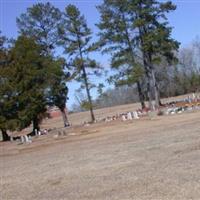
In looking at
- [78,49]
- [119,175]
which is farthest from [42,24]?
[119,175]

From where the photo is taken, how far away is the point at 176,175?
33.6 feet

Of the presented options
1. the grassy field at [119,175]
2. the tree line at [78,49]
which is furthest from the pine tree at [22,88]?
the grassy field at [119,175]

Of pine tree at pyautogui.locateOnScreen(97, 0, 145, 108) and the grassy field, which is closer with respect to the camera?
the grassy field

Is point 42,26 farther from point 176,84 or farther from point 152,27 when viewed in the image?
point 176,84

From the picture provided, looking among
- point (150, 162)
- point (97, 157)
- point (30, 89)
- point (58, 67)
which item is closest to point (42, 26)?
point (58, 67)

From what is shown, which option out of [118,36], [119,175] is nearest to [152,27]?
[118,36]

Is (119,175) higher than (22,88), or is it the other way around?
(22,88)

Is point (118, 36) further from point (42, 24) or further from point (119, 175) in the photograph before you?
point (119, 175)

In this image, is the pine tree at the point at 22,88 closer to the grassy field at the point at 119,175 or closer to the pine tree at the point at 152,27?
the pine tree at the point at 152,27

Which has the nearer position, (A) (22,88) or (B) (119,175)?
(B) (119,175)

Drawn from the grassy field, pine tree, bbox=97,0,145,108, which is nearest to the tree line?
pine tree, bbox=97,0,145,108

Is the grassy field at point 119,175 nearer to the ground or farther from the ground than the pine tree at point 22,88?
nearer to the ground

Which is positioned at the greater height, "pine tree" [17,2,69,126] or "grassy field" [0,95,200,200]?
"pine tree" [17,2,69,126]

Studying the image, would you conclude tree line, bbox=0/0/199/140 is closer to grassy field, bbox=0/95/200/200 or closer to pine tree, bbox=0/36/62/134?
pine tree, bbox=0/36/62/134
